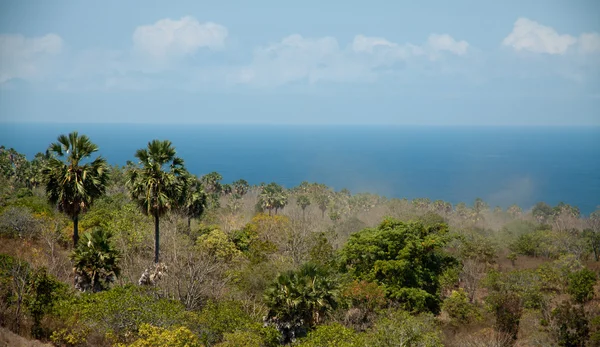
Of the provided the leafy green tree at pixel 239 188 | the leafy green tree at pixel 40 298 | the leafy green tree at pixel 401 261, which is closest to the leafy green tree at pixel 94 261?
the leafy green tree at pixel 40 298

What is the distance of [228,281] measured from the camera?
29.9 m

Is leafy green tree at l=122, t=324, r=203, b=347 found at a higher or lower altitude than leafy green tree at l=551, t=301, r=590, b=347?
higher

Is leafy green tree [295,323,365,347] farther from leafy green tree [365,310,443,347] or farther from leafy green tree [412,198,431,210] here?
leafy green tree [412,198,431,210]

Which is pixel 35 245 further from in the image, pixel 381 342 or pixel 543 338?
pixel 543 338

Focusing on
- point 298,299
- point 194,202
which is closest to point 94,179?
point 298,299

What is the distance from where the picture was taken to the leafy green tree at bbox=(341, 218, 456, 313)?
95.3ft

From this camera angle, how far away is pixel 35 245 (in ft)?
110

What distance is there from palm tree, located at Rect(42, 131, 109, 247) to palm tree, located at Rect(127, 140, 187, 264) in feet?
7.68

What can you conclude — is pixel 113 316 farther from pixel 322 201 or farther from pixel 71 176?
pixel 322 201

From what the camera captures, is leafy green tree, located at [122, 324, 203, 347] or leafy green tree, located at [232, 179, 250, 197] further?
leafy green tree, located at [232, 179, 250, 197]

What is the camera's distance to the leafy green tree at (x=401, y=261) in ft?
95.3

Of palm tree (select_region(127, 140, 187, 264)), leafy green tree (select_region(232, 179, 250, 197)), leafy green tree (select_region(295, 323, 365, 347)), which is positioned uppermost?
palm tree (select_region(127, 140, 187, 264))

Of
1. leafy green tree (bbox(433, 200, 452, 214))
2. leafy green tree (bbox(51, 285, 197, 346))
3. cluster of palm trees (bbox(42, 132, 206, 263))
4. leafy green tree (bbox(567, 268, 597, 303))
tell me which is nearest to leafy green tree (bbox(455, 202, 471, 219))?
leafy green tree (bbox(433, 200, 452, 214))

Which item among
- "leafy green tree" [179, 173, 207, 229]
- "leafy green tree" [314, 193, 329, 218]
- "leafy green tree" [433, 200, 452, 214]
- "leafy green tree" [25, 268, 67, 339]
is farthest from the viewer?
"leafy green tree" [314, 193, 329, 218]
